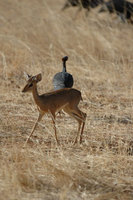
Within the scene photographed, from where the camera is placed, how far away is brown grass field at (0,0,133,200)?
3.51 meters

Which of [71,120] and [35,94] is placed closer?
[35,94]

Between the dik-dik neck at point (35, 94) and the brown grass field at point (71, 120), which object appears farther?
the dik-dik neck at point (35, 94)

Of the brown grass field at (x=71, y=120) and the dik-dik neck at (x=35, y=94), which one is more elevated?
the dik-dik neck at (x=35, y=94)

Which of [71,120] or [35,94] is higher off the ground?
[35,94]

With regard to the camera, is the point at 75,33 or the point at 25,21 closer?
the point at 75,33

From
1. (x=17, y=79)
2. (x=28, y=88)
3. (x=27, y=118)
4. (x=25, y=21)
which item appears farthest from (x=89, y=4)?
(x=28, y=88)

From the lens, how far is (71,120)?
5.62 meters

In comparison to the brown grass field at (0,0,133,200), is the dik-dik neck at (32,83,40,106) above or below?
above

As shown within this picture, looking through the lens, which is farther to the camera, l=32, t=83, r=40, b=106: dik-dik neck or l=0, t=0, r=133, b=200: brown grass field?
l=32, t=83, r=40, b=106: dik-dik neck

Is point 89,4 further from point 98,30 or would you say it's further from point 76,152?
point 76,152

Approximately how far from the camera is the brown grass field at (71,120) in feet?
11.5

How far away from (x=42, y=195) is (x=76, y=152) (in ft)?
3.69

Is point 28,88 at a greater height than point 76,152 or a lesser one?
greater

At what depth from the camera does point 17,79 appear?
7.50 metres
